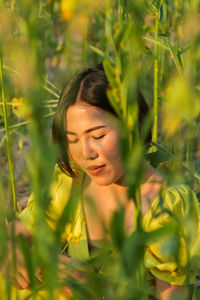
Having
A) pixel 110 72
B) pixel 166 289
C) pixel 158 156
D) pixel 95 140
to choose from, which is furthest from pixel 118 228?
pixel 166 289

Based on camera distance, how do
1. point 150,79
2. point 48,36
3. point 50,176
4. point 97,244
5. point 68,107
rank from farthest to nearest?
point 150,79, point 48,36, point 97,244, point 68,107, point 50,176

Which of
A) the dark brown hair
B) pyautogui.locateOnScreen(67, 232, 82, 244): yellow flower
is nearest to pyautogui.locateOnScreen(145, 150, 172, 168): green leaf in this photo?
the dark brown hair

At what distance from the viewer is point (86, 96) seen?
1.01 metres

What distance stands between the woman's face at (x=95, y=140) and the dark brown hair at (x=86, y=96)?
1 cm

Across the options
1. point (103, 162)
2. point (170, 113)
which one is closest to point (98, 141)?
point (103, 162)

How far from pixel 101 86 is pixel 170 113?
0.68 metres

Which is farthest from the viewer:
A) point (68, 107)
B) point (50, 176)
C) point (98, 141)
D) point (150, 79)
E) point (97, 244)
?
point (150, 79)

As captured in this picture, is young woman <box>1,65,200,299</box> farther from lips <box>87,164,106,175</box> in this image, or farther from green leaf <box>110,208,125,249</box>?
green leaf <box>110,208,125,249</box>

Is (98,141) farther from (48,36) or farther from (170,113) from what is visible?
(48,36)

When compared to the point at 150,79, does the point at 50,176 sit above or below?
above

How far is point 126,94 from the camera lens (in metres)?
0.32

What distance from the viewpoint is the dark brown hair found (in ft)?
3.28

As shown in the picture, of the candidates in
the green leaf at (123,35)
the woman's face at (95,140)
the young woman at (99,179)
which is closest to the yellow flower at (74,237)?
the young woman at (99,179)

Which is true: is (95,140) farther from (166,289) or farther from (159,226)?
(166,289)
